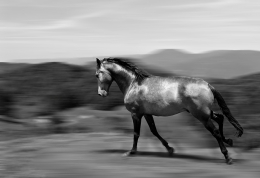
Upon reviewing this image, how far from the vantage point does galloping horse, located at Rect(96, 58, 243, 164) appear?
32.2 feet

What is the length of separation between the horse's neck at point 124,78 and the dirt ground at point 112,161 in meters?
1.58

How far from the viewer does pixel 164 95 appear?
33.4 ft

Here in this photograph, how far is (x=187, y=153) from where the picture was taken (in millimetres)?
11555

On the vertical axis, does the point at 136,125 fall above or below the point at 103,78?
below

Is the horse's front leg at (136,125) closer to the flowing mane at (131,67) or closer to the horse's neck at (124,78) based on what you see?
the horse's neck at (124,78)

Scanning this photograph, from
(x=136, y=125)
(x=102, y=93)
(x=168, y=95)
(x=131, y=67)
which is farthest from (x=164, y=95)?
(x=102, y=93)

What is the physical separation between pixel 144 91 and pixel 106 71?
1.04m

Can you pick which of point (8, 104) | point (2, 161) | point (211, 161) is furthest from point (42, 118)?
point (211, 161)

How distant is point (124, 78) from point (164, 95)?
125 cm

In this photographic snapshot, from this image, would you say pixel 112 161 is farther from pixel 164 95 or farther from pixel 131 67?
pixel 131 67

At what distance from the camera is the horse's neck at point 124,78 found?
36.1 feet

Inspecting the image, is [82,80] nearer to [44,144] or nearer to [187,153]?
[44,144]

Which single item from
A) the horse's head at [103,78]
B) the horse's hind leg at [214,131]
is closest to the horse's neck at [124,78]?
the horse's head at [103,78]

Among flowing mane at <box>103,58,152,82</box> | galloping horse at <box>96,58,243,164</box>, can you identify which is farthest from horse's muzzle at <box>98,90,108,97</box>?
flowing mane at <box>103,58,152,82</box>
